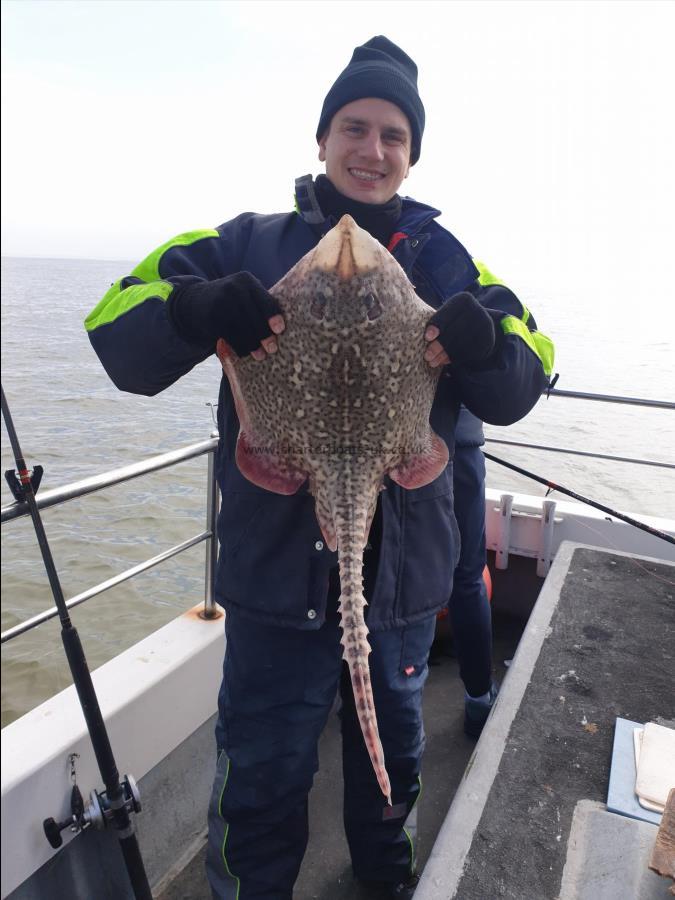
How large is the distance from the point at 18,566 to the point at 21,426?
617 centimetres

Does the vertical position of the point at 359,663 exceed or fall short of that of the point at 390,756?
it exceeds it

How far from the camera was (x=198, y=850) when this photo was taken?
291 cm

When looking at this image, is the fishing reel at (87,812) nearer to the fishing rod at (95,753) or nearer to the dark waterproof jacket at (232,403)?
the fishing rod at (95,753)

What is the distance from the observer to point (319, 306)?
1674 millimetres

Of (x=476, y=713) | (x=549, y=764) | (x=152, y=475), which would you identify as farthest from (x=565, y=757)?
(x=152, y=475)

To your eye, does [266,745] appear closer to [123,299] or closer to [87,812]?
[87,812]

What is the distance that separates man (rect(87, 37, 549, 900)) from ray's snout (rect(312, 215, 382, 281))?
1.39 feet

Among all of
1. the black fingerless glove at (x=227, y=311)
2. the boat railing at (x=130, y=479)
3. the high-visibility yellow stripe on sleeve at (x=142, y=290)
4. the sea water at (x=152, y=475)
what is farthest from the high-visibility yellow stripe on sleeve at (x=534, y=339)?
the sea water at (x=152, y=475)

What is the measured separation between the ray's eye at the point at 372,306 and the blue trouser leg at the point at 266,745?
3.40 feet

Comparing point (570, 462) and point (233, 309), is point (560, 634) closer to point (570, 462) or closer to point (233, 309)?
point (233, 309)

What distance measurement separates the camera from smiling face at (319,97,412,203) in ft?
6.97

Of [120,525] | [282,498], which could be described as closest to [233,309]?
[282,498]

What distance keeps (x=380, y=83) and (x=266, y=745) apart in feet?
7.60

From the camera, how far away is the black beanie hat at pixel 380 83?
85.3 inches
